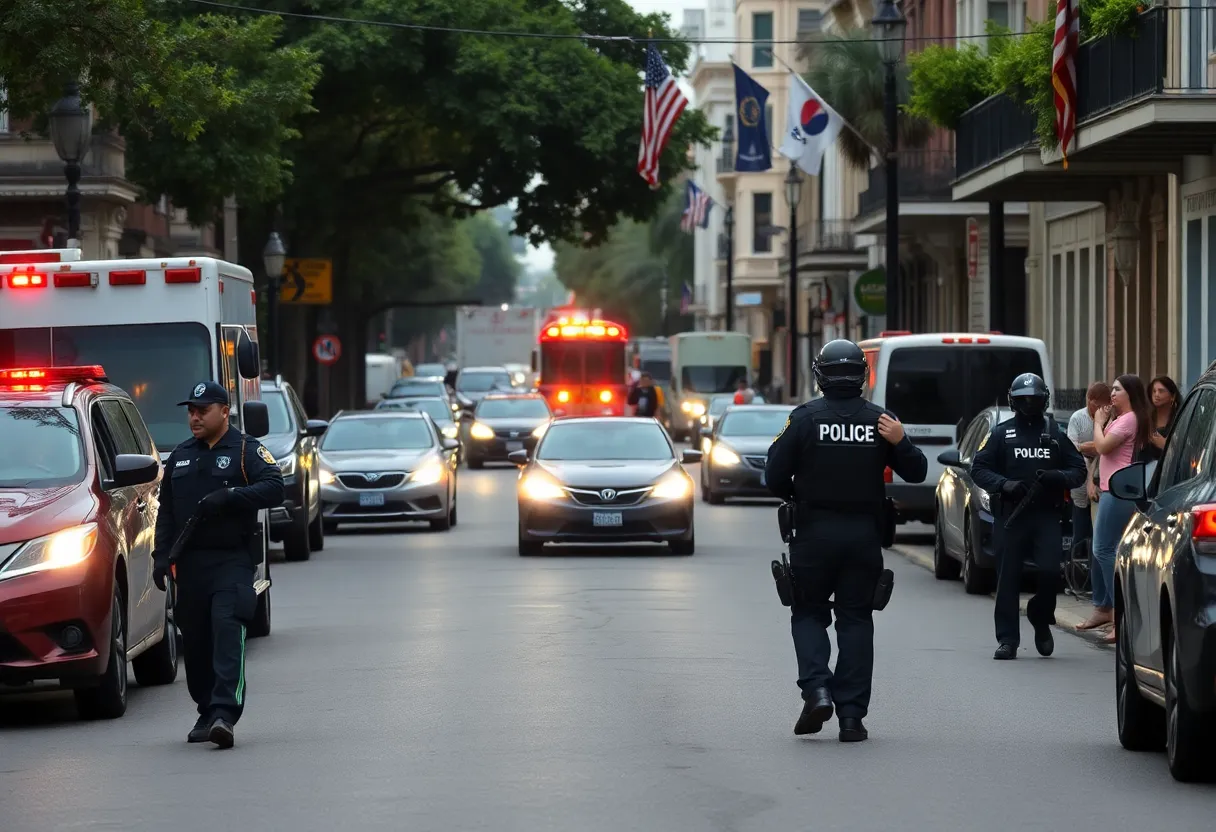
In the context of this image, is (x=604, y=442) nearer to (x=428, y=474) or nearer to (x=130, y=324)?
(x=428, y=474)

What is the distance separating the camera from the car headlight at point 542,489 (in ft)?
80.7

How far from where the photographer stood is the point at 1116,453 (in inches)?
654

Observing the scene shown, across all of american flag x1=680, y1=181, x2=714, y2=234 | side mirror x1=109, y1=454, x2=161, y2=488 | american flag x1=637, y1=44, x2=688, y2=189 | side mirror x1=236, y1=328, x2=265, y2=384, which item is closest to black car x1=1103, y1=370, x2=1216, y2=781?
side mirror x1=109, y1=454, x2=161, y2=488

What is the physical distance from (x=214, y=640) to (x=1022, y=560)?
5997mm

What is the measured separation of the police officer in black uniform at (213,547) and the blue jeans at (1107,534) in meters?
6.76

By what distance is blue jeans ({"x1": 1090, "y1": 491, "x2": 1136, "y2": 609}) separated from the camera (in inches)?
638

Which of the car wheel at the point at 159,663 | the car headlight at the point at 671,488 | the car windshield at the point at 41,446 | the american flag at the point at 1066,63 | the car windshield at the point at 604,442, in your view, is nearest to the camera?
the car windshield at the point at 41,446

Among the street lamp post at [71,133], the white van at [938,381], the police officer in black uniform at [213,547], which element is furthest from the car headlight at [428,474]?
the police officer in black uniform at [213,547]

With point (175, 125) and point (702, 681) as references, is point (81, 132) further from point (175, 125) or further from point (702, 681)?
→ point (702, 681)

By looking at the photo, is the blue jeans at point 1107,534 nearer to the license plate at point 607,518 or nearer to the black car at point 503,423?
the license plate at point 607,518

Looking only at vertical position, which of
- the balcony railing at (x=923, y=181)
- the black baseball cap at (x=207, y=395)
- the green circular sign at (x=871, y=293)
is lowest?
the black baseball cap at (x=207, y=395)

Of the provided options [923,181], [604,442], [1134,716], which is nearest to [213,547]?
[1134,716]

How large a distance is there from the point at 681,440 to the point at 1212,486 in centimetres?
5675

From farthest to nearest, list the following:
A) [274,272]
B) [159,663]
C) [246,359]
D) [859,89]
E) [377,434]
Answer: [859,89]
[274,272]
[377,434]
[246,359]
[159,663]
